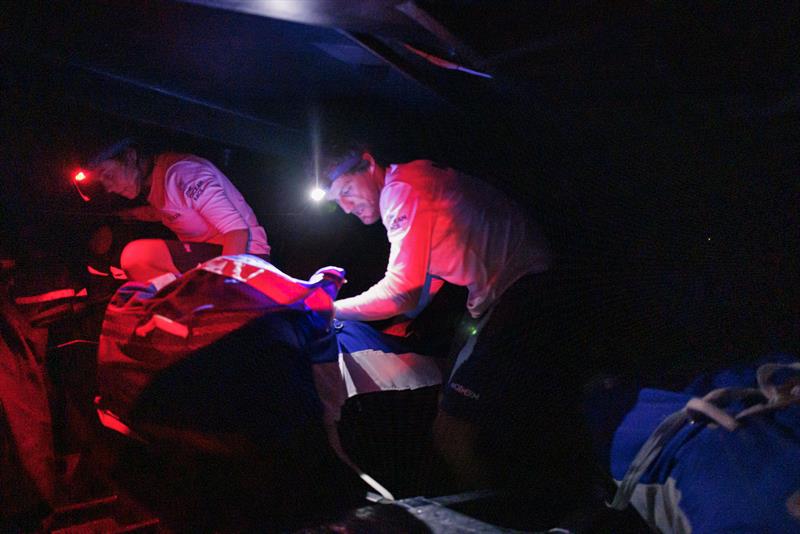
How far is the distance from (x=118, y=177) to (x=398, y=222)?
1.29 meters

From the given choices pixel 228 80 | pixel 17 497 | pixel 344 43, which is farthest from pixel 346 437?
pixel 228 80

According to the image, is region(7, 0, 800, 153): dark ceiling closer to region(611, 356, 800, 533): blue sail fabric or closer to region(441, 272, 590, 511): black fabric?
region(441, 272, 590, 511): black fabric

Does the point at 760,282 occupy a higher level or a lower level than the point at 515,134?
lower

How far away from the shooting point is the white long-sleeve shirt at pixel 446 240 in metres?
1.54

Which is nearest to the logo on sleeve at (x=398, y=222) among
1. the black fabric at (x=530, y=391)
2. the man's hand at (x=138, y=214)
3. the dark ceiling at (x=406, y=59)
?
the black fabric at (x=530, y=391)

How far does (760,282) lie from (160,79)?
8.95 feet

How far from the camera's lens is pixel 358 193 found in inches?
68.6

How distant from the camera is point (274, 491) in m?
1.40

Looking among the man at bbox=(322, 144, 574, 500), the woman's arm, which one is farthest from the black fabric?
the woman's arm

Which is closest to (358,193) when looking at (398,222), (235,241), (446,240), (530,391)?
(398,222)

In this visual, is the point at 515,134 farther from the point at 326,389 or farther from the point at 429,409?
the point at 326,389

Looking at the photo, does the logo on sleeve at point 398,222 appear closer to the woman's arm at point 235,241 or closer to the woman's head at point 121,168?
the woman's arm at point 235,241

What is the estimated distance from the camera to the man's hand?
2092 mm

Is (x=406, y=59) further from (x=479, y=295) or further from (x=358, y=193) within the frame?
(x=479, y=295)
